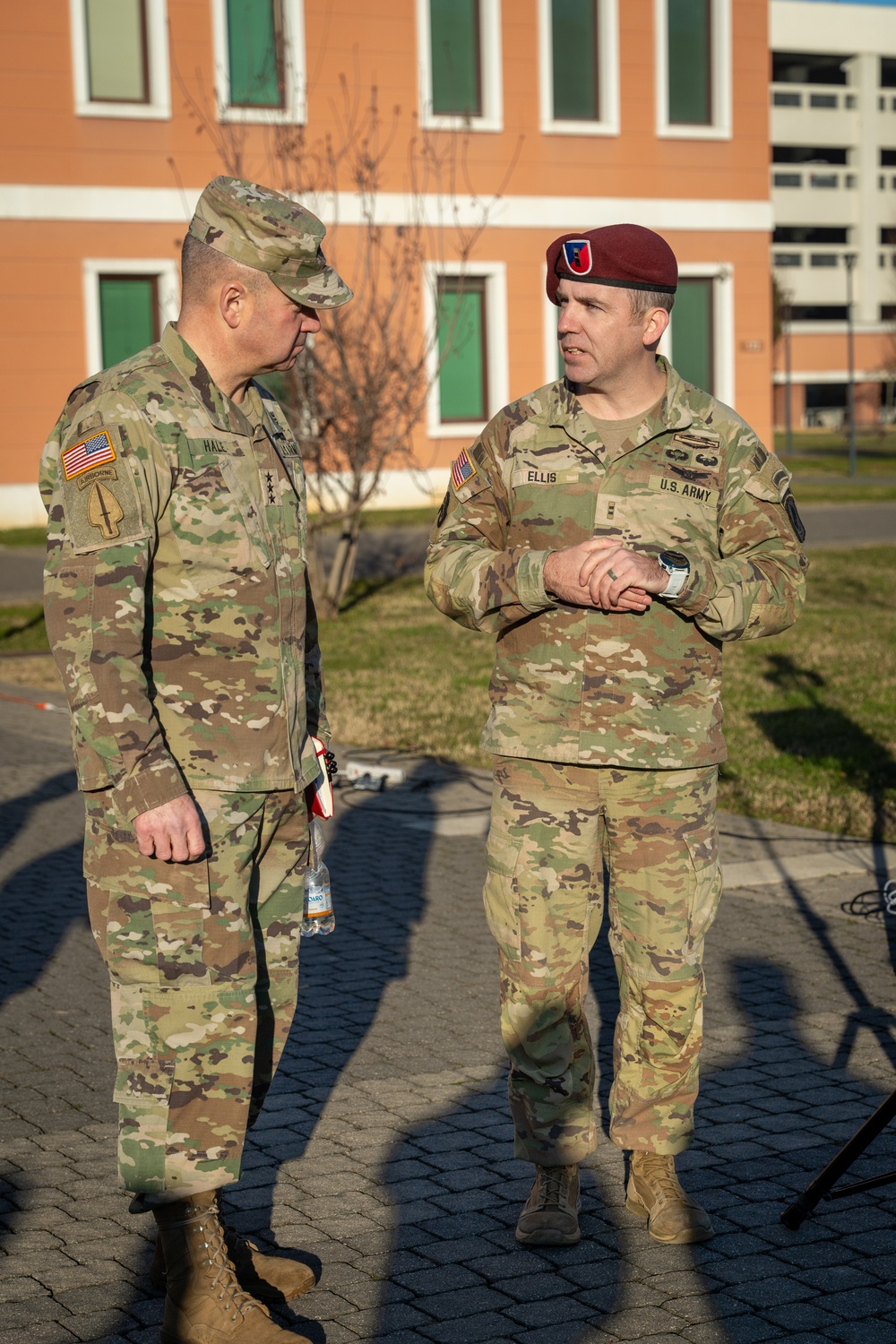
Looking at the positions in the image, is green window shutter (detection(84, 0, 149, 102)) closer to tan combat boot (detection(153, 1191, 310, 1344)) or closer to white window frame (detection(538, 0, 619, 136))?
white window frame (detection(538, 0, 619, 136))

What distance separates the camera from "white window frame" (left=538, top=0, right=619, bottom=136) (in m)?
28.5

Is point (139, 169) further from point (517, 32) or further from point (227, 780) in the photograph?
point (227, 780)

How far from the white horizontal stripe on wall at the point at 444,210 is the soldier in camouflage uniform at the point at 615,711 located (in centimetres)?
1980

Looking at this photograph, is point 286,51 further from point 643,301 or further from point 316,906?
point 316,906

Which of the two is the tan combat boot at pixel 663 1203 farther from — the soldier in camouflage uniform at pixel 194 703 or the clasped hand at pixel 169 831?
the clasped hand at pixel 169 831

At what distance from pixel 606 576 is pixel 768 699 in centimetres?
824

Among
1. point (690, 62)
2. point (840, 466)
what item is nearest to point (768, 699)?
point (690, 62)

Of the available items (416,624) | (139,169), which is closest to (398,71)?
(139,169)

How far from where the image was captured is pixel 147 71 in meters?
26.0

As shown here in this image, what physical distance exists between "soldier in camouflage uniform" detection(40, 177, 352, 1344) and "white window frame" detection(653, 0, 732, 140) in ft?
92.3

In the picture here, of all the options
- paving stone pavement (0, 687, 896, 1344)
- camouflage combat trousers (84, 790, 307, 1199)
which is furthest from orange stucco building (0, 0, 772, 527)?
camouflage combat trousers (84, 790, 307, 1199)

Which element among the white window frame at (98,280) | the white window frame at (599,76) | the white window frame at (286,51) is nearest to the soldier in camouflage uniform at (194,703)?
the white window frame at (286,51)

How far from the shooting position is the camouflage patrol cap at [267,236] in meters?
3.24

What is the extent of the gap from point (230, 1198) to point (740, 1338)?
136 cm
